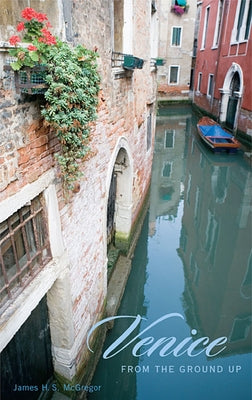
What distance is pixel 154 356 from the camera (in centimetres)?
439

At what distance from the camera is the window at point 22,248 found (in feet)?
6.85

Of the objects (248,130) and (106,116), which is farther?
(248,130)

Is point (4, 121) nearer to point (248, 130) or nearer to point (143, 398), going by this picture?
point (143, 398)

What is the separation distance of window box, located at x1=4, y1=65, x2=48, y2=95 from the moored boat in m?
10.9

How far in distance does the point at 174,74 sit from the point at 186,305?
22.3m

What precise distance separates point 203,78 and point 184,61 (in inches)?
159

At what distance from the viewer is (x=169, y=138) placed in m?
15.3

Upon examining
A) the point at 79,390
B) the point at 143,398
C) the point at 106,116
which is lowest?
the point at 143,398

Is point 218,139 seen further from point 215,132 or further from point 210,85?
point 210,85

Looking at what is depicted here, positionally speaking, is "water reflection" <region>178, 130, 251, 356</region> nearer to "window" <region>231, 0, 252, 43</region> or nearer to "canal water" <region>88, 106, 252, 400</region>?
"canal water" <region>88, 106, 252, 400</region>

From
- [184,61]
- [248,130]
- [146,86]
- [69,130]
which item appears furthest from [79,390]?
[184,61]

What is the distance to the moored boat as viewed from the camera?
11844mm

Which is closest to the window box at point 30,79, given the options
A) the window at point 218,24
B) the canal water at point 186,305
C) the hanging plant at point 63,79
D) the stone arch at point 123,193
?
the hanging plant at point 63,79

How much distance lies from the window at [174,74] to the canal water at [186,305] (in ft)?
55.4
